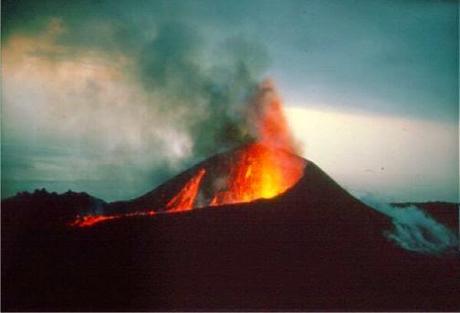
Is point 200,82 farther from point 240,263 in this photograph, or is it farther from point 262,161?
point 240,263

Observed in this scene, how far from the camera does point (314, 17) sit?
2.56m

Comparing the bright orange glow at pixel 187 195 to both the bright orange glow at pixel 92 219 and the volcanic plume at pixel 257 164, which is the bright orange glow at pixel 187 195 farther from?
the bright orange glow at pixel 92 219

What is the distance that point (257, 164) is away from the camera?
2.52 meters

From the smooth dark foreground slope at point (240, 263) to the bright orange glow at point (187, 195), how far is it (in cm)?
4

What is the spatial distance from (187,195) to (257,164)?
0.34 metres

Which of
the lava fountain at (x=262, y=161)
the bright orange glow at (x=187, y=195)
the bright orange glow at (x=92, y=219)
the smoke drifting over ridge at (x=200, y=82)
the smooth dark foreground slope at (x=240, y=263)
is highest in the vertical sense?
the smoke drifting over ridge at (x=200, y=82)

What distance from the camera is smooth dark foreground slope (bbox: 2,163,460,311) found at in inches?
92.4

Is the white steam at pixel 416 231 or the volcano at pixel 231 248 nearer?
the volcano at pixel 231 248

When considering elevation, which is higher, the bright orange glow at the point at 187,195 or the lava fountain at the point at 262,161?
the lava fountain at the point at 262,161

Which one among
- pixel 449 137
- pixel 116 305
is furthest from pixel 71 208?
pixel 449 137

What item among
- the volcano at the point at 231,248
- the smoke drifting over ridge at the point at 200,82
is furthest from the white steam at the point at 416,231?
the smoke drifting over ridge at the point at 200,82

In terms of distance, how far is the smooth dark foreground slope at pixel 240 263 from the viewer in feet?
7.70

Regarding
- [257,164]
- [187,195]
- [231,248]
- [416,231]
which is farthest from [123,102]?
[416,231]

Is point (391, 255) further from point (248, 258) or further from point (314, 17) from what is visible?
point (314, 17)
